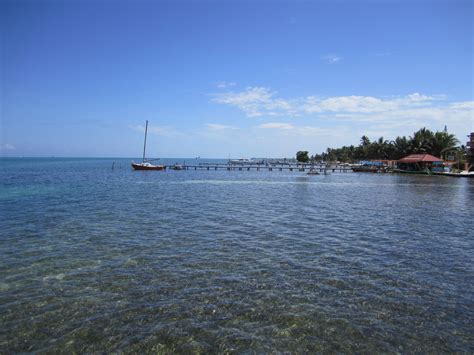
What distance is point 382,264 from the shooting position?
12.2 m

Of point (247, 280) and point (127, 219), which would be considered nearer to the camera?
point (247, 280)

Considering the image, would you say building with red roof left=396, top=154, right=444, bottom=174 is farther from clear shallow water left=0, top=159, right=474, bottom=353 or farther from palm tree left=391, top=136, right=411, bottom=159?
clear shallow water left=0, top=159, right=474, bottom=353

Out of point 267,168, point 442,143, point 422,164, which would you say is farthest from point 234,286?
point 267,168

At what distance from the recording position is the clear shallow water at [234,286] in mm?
7109

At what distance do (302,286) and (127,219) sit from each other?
47.8ft

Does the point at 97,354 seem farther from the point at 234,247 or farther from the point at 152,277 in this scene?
the point at 234,247

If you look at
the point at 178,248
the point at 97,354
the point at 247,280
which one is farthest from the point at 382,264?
the point at 97,354

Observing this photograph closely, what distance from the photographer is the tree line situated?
275 ft

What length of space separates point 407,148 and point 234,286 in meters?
102

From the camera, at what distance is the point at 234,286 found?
9.88 metres

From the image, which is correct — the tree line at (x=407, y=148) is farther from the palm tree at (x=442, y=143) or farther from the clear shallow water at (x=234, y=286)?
the clear shallow water at (x=234, y=286)

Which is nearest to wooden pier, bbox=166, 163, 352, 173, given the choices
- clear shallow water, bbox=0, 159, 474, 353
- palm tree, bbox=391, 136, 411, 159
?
palm tree, bbox=391, 136, 411, 159

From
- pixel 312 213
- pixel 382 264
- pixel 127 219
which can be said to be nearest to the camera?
pixel 382 264

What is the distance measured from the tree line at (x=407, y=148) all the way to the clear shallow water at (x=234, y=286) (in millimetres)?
78022
